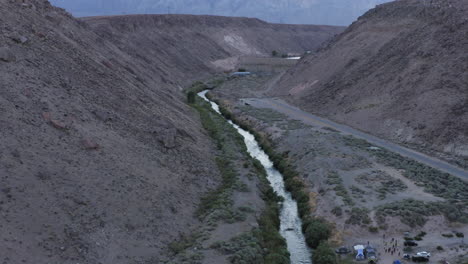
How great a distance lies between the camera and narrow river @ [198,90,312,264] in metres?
24.4

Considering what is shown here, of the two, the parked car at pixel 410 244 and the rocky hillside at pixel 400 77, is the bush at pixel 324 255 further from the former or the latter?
the rocky hillside at pixel 400 77

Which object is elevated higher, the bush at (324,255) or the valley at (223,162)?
the valley at (223,162)

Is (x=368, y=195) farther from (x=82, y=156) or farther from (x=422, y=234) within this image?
(x=82, y=156)

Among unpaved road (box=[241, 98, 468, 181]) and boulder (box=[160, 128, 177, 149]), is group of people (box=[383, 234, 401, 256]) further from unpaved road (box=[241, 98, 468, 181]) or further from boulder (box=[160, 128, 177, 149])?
boulder (box=[160, 128, 177, 149])

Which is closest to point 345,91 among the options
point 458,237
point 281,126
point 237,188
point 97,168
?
point 281,126

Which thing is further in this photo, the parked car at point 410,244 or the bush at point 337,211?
the bush at point 337,211

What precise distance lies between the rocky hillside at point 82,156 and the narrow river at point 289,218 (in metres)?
4.82

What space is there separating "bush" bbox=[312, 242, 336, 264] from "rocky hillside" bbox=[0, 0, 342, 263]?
6.94m

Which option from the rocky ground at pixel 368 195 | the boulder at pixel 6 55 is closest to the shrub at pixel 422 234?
the rocky ground at pixel 368 195

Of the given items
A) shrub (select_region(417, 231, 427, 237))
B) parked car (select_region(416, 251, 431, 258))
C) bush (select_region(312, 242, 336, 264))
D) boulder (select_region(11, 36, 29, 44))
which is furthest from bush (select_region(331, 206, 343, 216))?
boulder (select_region(11, 36, 29, 44))

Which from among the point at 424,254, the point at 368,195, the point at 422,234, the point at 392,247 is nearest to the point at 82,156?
the point at 392,247

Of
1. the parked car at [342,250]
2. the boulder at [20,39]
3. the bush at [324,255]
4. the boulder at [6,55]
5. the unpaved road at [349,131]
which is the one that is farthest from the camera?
the unpaved road at [349,131]

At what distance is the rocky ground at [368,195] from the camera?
82.1 feet

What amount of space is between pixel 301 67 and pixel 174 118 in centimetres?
4402
